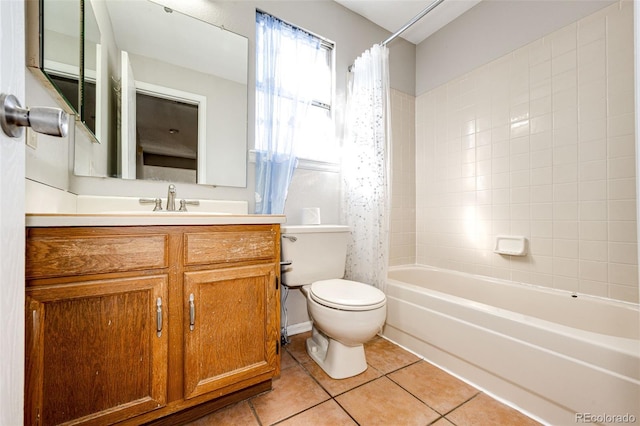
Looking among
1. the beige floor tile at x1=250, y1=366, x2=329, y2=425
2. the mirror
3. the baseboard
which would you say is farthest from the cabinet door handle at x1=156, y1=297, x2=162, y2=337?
the baseboard

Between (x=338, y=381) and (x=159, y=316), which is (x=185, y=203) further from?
(x=338, y=381)

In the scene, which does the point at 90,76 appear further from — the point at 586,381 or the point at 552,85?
the point at 552,85

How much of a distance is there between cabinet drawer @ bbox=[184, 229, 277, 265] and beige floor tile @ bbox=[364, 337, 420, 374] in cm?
91

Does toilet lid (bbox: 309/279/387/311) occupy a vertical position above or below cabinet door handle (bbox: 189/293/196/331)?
below

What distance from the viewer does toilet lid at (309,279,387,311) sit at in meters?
1.27

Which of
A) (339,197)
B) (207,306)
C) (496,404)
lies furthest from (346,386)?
(339,197)

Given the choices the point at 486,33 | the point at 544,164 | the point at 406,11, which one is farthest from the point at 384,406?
the point at 406,11

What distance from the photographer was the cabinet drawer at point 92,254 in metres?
0.77

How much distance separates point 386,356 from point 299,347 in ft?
1.76

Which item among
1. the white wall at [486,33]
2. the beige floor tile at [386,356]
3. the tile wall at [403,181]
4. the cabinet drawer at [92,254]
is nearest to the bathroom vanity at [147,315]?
the cabinet drawer at [92,254]

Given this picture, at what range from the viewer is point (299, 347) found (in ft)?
5.63

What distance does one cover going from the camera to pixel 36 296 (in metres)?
0.77

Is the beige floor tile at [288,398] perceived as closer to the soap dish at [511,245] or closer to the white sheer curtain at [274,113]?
the white sheer curtain at [274,113]

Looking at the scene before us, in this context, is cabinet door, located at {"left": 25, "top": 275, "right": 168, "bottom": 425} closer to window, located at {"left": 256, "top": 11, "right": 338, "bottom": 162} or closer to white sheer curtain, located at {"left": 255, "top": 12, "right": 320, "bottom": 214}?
white sheer curtain, located at {"left": 255, "top": 12, "right": 320, "bottom": 214}
